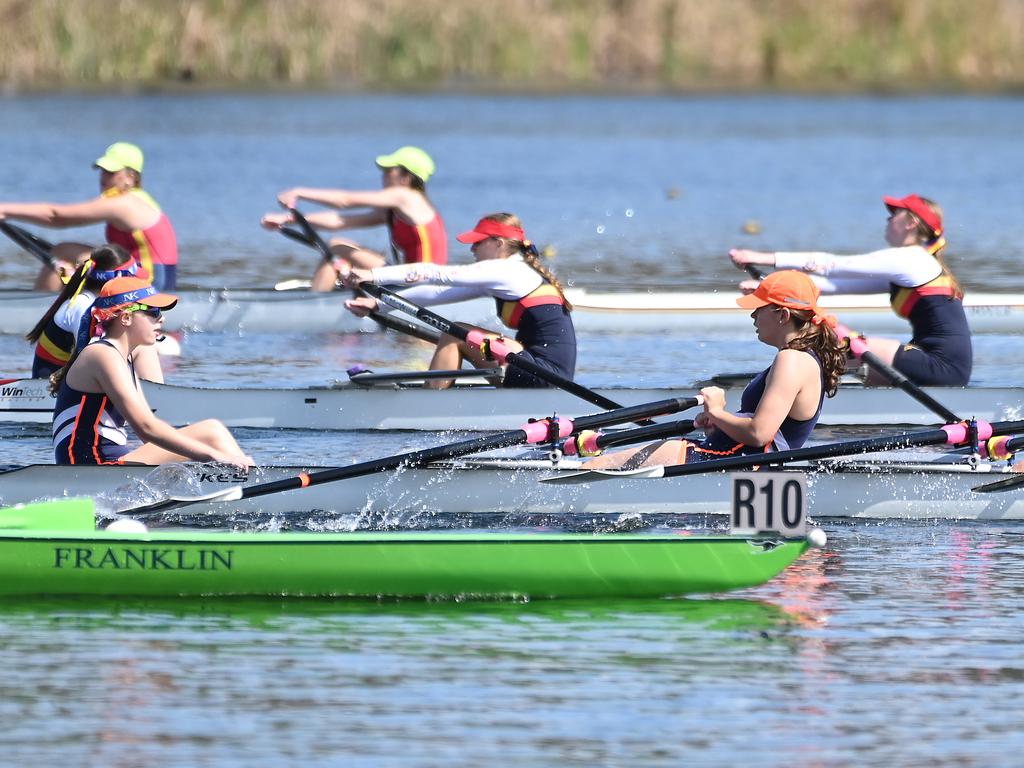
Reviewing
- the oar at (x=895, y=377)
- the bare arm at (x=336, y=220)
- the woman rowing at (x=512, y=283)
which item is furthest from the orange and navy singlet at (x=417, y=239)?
the oar at (x=895, y=377)

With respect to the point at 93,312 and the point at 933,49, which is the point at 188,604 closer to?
the point at 93,312

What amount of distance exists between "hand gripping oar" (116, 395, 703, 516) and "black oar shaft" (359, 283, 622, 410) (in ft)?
6.13

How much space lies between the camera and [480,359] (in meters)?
14.1

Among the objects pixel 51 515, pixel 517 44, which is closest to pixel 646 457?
pixel 51 515

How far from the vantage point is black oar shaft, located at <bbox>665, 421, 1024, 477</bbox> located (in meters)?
9.78

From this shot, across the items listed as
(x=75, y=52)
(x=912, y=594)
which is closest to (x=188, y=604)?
(x=912, y=594)

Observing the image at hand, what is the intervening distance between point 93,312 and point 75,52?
43.5m

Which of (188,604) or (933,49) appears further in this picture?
(933,49)

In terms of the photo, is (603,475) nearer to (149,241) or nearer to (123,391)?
(123,391)

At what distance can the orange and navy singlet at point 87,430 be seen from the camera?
33.1 feet

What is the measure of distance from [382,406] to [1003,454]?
460 cm

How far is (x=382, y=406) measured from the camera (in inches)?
543

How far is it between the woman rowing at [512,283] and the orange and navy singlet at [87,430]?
2.92 m

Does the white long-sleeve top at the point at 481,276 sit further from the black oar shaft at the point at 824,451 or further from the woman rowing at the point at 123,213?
the woman rowing at the point at 123,213
